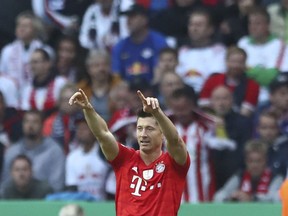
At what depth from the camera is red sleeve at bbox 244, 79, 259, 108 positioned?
12.4 meters

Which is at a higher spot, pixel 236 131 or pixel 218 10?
pixel 218 10

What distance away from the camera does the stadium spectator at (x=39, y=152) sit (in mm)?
12305

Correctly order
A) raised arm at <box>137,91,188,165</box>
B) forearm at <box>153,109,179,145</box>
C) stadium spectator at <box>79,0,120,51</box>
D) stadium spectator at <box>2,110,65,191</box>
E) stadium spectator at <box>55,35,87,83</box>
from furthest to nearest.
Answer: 1. stadium spectator at <box>79,0,120,51</box>
2. stadium spectator at <box>55,35,87,83</box>
3. stadium spectator at <box>2,110,65,191</box>
4. forearm at <box>153,109,179,145</box>
5. raised arm at <box>137,91,188,165</box>

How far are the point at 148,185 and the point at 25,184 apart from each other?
349cm

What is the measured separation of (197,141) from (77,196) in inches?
52.8

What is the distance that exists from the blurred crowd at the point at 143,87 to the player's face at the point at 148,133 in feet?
9.55

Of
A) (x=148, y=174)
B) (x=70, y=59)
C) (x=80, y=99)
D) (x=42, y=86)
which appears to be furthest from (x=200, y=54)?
(x=80, y=99)

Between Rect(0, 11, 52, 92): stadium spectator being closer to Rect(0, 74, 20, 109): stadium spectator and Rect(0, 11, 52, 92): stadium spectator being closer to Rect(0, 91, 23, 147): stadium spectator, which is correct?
Rect(0, 74, 20, 109): stadium spectator

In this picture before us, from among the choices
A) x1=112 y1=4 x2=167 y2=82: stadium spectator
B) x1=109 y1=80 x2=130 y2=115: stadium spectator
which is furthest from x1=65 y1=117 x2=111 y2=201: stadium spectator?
x1=112 y1=4 x2=167 y2=82: stadium spectator

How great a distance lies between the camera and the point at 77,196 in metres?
11.8

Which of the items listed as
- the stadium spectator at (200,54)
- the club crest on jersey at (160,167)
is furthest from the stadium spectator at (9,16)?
the club crest on jersey at (160,167)

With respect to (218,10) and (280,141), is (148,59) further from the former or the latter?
(280,141)

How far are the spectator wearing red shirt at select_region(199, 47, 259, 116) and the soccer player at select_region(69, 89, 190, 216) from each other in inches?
135

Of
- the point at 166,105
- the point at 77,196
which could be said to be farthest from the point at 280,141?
the point at 77,196
